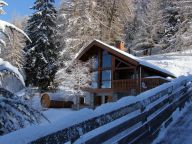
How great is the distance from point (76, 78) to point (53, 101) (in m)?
3.78

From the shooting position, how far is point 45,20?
46.2m

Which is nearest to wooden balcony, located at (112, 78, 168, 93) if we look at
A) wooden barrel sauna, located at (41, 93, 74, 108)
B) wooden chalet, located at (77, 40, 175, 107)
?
wooden chalet, located at (77, 40, 175, 107)

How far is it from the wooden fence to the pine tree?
115 feet

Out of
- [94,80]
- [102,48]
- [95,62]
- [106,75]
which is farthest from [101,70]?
[102,48]

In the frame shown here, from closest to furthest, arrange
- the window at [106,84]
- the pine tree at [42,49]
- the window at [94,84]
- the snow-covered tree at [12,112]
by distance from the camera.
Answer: the snow-covered tree at [12,112] → the window at [106,84] → the window at [94,84] → the pine tree at [42,49]

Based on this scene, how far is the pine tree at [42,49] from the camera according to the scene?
44.8 m

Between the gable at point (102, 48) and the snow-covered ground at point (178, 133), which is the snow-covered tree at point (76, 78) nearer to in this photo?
the gable at point (102, 48)

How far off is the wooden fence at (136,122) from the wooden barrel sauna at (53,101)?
2992 cm

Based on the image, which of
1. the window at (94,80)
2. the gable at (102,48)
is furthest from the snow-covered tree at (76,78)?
the gable at (102,48)

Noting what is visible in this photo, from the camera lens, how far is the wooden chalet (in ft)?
101

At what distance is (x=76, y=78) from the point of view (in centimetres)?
3859

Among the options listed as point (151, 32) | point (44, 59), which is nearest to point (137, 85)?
point (44, 59)

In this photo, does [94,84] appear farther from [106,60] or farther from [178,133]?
[178,133]

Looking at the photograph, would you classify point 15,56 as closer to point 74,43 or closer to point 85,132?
point 74,43
